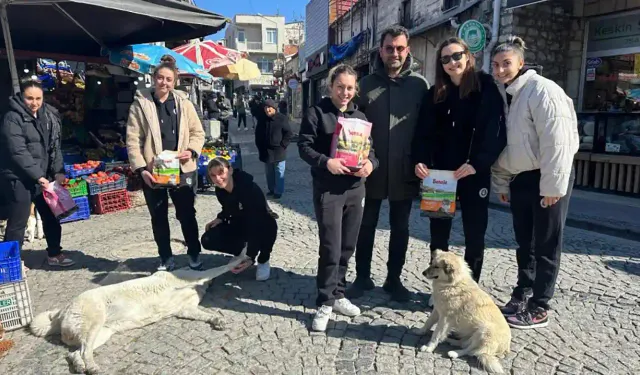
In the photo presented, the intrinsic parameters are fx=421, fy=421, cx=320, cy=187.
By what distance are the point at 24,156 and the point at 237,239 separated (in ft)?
7.68

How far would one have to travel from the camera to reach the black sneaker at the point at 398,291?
12.7 ft

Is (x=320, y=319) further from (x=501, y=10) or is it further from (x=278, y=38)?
(x=278, y=38)

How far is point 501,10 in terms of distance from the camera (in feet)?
30.3

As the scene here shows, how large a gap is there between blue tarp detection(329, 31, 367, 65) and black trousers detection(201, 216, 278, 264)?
15.2 metres

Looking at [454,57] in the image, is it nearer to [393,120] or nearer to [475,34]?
[393,120]

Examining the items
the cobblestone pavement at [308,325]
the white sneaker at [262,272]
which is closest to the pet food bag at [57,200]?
the cobblestone pavement at [308,325]

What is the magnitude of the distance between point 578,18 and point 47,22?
10.8 meters

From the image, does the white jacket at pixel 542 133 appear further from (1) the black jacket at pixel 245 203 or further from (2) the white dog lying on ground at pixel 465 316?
(1) the black jacket at pixel 245 203

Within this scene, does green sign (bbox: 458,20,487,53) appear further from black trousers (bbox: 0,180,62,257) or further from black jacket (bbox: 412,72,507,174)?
black trousers (bbox: 0,180,62,257)

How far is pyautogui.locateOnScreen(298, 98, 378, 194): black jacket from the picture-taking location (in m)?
3.34

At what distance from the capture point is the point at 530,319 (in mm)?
3381

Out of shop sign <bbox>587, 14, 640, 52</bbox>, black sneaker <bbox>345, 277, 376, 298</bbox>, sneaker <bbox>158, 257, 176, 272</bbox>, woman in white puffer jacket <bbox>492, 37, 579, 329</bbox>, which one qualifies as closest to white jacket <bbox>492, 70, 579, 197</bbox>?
woman in white puffer jacket <bbox>492, 37, 579, 329</bbox>

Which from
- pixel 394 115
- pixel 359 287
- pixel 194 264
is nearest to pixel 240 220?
pixel 194 264

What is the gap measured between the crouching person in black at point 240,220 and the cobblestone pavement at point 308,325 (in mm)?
328
